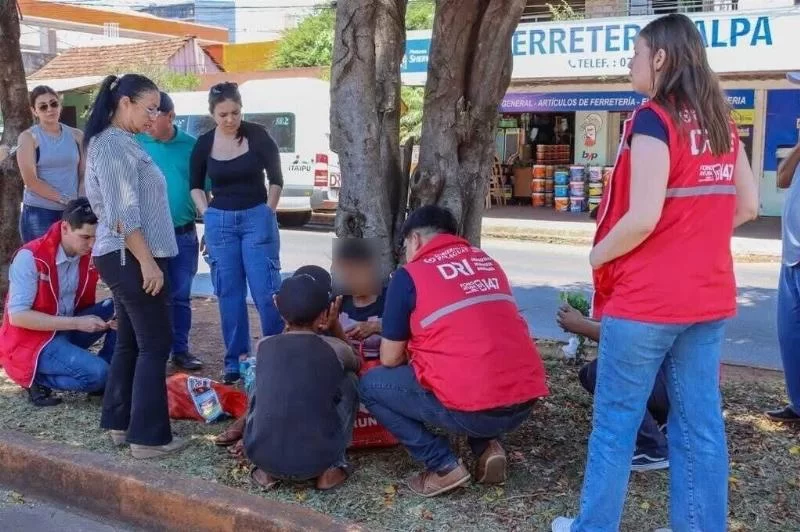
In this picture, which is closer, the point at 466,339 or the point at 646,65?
the point at 646,65

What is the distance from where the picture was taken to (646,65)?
10.0 ft

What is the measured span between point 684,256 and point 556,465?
1522mm

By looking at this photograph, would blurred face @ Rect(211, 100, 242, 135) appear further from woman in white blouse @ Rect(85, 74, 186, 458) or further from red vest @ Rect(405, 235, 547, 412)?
red vest @ Rect(405, 235, 547, 412)

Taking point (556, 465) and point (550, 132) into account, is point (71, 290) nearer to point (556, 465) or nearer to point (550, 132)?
point (556, 465)

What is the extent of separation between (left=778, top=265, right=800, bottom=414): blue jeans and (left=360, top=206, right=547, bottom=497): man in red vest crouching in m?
1.66

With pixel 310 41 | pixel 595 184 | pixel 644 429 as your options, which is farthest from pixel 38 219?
pixel 310 41

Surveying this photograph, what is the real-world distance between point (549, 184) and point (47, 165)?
14621 mm

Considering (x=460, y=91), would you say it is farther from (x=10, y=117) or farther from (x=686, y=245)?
(x=10, y=117)

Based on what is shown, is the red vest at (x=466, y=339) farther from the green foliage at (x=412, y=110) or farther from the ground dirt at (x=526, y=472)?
the green foliage at (x=412, y=110)

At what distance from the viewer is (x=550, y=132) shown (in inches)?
780

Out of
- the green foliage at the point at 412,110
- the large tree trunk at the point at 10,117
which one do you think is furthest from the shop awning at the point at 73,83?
the large tree trunk at the point at 10,117

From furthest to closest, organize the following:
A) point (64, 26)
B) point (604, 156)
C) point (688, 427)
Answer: point (64, 26) < point (604, 156) < point (688, 427)

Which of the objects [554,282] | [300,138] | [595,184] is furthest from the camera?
[595,184]

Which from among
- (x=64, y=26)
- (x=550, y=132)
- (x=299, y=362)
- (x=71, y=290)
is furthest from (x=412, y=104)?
(x=64, y=26)
